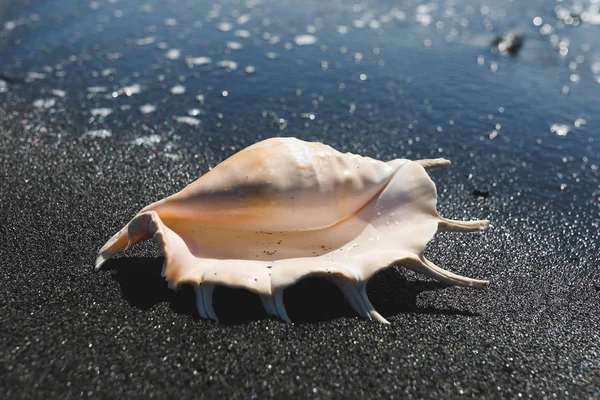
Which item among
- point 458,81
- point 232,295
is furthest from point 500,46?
point 232,295

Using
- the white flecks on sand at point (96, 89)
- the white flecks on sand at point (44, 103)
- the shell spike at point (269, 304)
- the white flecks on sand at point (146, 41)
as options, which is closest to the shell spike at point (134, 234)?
the shell spike at point (269, 304)

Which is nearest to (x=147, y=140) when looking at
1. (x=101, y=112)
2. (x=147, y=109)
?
(x=147, y=109)

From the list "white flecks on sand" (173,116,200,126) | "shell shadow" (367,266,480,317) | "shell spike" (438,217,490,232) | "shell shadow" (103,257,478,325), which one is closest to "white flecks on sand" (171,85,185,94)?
"white flecks on sand" (173,116,200,126)

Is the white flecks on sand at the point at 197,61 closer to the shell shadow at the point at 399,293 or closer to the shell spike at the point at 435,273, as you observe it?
the shell shadow at the point at 399,293

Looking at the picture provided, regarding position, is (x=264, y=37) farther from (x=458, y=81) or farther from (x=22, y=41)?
(x=22, y=41)

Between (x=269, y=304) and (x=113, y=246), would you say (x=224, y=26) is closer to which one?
(x=113, y=246)

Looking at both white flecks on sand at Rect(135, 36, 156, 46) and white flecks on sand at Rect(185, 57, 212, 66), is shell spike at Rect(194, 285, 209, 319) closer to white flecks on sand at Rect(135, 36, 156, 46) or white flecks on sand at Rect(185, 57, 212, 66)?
white flecks on sand at Rect(185, 57, 212, 66)
